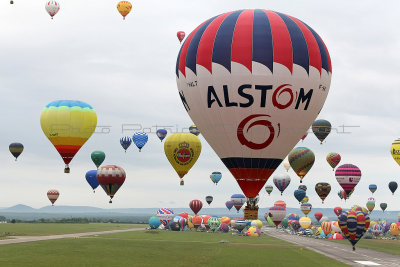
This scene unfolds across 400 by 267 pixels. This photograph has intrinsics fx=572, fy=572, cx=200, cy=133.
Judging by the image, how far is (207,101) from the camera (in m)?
39.4

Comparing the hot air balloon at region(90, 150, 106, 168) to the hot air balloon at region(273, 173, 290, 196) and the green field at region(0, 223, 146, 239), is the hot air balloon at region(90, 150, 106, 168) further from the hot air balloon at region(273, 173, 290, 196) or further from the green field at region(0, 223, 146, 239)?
the hot air balloon at region(273, 173, 290, 196)

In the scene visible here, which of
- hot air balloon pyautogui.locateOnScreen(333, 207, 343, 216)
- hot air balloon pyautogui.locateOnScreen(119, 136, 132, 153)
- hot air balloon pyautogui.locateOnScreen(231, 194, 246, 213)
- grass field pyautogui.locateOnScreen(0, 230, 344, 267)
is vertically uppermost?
hot air balloon pyautogui.locateOnScreen(119, 136, 132, 153)

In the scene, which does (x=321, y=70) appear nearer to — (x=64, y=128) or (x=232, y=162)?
(x=232, y=162)

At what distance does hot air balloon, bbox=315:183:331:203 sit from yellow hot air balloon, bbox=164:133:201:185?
1501 inches

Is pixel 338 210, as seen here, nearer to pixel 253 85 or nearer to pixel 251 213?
pixel 251 213

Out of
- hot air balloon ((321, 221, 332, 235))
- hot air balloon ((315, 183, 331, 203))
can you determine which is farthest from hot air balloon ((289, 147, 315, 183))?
hot air balloon ((315, 183, 331, 203))

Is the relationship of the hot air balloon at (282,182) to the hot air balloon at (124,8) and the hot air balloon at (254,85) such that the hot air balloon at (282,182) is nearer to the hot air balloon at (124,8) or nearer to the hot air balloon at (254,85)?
the hot air balloon at (124,8)

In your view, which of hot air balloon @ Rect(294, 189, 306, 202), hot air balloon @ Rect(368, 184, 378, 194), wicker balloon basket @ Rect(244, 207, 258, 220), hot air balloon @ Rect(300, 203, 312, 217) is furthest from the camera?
hot air balloon @ Rect(368, 184, 378, 194)

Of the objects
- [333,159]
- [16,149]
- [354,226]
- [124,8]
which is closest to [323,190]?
[333,159]

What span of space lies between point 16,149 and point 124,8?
3521 cm

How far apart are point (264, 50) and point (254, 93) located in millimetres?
2955

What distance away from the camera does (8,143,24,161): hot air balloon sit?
320ft

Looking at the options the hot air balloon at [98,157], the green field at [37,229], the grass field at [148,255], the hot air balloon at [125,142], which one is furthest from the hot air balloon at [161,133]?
the grass field at [148,255]

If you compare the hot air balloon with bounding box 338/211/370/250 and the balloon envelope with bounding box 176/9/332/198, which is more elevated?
the balloon envelope with bounding box 176/9/332/198
